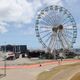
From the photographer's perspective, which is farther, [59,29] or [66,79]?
[59,29]

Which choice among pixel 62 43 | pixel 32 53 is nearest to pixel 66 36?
pixel 62 43

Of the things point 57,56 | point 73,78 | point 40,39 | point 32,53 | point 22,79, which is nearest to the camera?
point 73,78

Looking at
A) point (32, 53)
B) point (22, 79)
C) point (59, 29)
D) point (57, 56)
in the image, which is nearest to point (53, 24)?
point (59, 29)

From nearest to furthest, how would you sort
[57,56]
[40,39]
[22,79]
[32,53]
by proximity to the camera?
[22,79]
[40,39]
[57,56]
[32,53]

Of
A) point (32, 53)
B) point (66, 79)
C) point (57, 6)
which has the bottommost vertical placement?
point (66, 79)

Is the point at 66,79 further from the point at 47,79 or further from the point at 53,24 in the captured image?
the point at 53,24

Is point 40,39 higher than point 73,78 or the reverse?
higher

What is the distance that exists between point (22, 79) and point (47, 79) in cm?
486

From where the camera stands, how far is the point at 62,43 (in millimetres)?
106938

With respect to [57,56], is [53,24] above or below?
above

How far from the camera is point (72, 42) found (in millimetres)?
106750

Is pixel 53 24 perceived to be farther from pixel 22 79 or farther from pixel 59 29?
pixel 22 79

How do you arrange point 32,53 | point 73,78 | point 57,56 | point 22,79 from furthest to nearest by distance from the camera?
point 32,53 → point 57,56 → point 22,79 → point 73,78

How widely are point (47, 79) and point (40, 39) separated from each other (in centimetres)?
5712
